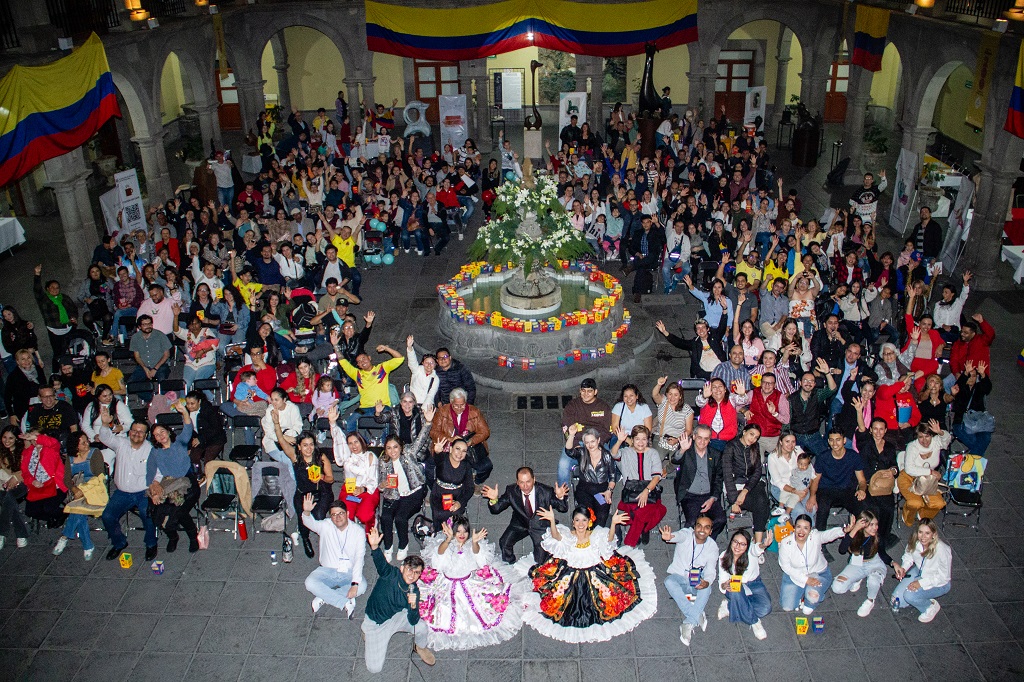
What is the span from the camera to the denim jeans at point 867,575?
8.62 metres

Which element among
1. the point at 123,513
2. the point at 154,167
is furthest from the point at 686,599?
the point at 154,167

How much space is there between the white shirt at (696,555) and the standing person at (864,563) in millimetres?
1390

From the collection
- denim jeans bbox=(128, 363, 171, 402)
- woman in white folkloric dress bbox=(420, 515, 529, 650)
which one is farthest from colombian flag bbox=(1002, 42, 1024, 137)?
denim jeans bbox=(128, 363, 171, 402)

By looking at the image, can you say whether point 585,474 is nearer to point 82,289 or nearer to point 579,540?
point 579,540

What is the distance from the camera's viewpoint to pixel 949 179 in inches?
785

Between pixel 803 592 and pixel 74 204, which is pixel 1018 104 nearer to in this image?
pixel 803 592

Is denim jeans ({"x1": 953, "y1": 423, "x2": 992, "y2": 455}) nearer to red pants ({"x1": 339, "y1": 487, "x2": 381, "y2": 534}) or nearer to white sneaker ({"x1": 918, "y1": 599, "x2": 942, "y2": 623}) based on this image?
white sneaker ({"x1": 918, "y1": 599, "x2": 942, "y2": 623})

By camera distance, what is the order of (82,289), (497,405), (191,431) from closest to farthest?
(191,431), (497,405), (82,289)

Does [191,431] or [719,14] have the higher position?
[719,14]

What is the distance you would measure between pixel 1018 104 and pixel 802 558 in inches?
382

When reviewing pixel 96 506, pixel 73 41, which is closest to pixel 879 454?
pixel 96 506

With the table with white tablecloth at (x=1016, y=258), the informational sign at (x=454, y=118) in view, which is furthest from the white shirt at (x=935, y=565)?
the informational sign at (x=454, y=118)

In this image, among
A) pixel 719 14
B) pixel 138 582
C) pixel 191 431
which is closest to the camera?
pixel 138 582

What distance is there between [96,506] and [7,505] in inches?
37.9
